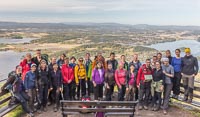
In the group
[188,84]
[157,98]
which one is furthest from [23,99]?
[188,84]

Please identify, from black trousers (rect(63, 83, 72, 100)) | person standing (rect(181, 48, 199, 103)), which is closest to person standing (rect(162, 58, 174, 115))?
person standing (rect(181, 48, 199, 103))

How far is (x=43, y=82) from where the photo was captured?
9.54 m

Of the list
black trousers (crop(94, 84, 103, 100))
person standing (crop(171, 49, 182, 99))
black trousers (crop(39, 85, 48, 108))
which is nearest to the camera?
black trousers (crop(39, 85, 48, 108))

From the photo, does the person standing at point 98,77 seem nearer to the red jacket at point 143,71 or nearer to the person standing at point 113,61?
the person standing at point 113,61

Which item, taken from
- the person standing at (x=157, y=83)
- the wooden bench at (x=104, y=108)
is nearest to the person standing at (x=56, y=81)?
the wooden bench at (x=104, y=108)

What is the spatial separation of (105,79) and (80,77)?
1.06m

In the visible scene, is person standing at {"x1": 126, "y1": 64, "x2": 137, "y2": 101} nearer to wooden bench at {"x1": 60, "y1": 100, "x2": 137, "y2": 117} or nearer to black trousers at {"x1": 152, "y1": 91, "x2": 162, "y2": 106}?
black trousers at {"x1": 152, "y1": 91, "x2": 162, "y2": 106}

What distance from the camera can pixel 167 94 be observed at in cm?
961

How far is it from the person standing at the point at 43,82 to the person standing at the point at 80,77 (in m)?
1.15

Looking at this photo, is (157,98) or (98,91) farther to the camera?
(98,91)

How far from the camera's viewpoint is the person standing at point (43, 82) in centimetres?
949

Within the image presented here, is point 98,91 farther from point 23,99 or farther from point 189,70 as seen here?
point 189,70

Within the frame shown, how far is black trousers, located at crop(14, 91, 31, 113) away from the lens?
8.92 m

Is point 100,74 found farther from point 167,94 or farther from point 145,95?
point 167,94
